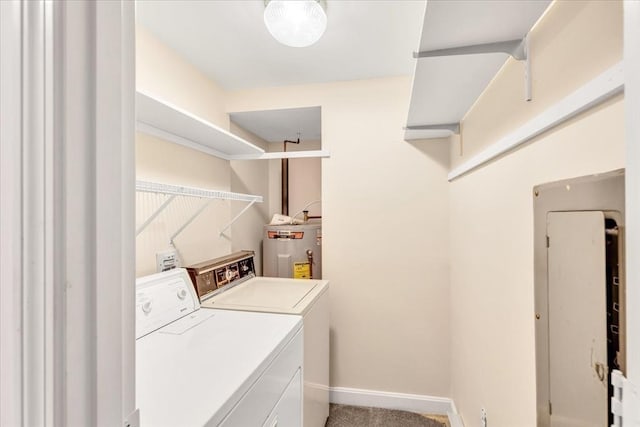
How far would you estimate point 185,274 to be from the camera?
1.55m

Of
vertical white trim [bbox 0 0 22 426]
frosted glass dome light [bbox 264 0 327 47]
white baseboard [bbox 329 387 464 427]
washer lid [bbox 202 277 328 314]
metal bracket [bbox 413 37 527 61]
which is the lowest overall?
white baseboard [bbox 329 387 464 427]

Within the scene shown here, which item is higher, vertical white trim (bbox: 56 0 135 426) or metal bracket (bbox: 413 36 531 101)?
metal bracket (bbox: 413 36 531 101)

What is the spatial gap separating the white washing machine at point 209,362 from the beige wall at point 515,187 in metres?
0.87

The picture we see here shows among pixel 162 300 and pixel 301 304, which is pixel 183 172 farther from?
pixel 301 304

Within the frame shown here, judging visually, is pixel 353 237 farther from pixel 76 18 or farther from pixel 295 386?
pixel 76 18

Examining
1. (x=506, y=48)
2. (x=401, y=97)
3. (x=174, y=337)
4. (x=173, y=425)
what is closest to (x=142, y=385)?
(x=173, y=425)

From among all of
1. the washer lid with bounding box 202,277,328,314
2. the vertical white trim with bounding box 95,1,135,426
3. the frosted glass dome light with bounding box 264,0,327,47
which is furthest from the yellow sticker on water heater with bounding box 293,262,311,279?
the vertical white trim with bounding box 95,1,135,426

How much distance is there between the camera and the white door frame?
1.07 ft

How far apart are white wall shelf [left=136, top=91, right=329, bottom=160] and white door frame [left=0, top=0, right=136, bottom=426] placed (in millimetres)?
926

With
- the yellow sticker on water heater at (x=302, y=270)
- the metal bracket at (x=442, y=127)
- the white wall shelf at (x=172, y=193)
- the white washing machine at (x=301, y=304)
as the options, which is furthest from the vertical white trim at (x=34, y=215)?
the yellow sticker on water heater at (x=302, y=270)

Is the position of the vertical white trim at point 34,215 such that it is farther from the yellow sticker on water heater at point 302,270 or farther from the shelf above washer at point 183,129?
the yellow sticker on water heater at point 302,270

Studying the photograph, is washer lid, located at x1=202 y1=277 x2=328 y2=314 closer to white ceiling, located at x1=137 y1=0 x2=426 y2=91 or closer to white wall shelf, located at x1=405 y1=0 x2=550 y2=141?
white wall shelf, located at x1=405 y1=0 x2=550 y2=141

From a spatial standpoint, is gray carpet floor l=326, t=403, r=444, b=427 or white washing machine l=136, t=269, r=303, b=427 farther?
gray carpet floor l=326, t=403, r=444, b=427

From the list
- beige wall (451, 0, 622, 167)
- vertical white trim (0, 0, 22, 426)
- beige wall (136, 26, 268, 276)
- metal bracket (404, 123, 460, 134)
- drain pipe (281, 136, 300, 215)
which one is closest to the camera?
vertical white trim (0, 0, 22, 426)
